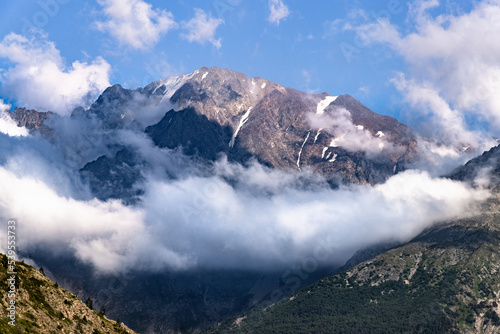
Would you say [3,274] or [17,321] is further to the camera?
[3,274]

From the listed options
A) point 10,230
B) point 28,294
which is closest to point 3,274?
point 28,294

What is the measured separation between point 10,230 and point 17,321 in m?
33.3

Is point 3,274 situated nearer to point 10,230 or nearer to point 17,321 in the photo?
point 17,321

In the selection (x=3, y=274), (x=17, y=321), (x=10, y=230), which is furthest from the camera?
(x=3, y=274)

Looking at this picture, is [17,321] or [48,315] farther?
[48,315]

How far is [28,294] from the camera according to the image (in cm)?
19912

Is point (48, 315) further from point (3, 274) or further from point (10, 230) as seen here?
point (10, 230)

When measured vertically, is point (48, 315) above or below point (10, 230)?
below

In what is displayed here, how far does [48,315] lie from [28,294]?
1029 centimetres

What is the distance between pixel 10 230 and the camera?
535 feet

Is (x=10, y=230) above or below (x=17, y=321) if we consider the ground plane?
above

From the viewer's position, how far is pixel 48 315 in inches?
7795

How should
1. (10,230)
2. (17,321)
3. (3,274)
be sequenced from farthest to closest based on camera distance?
(3,274) → (17,321) → (10,230)

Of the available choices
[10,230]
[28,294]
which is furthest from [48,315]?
[10,230]
